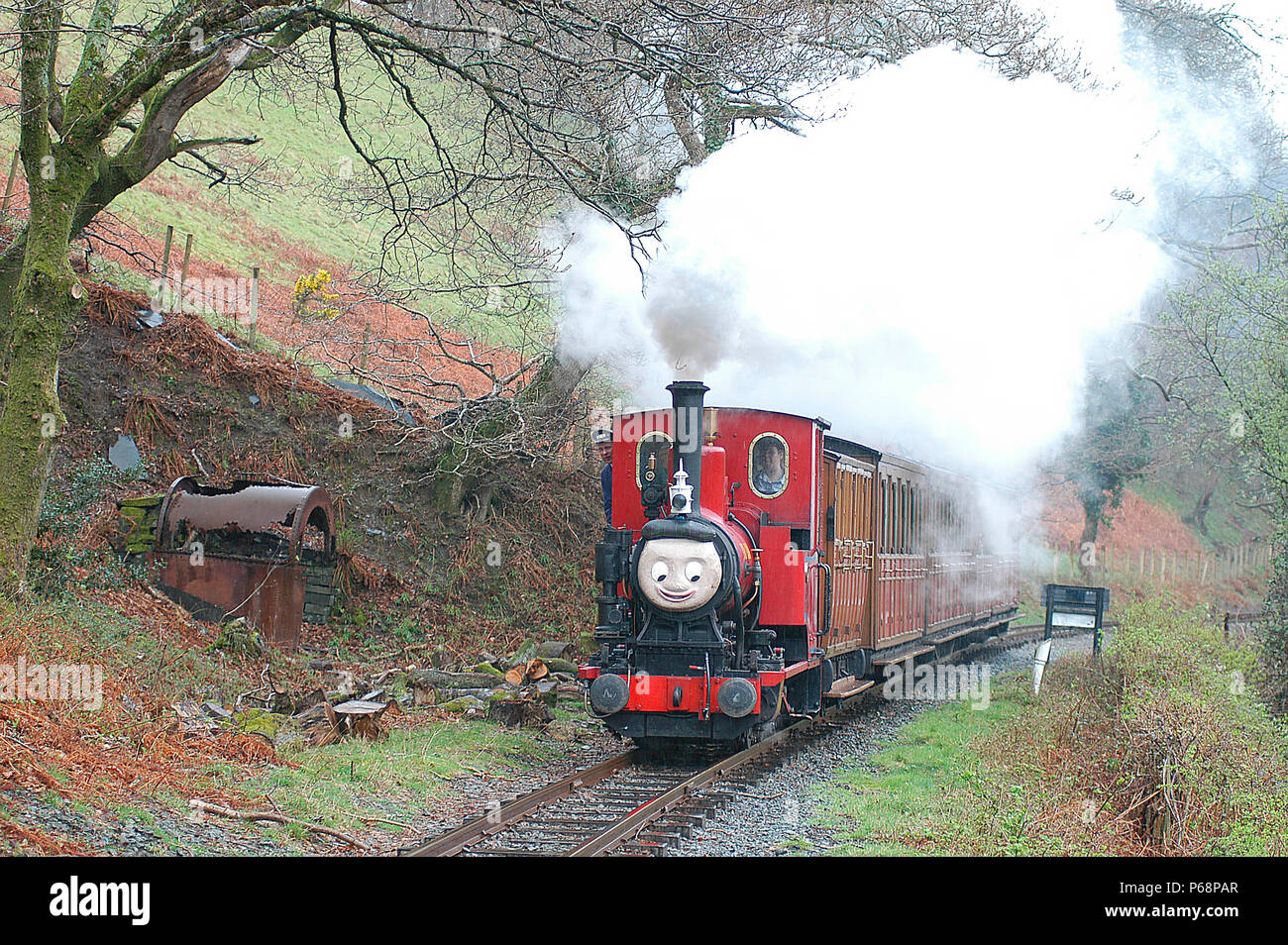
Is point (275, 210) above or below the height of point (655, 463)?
above

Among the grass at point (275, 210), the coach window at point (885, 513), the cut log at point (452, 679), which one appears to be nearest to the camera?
the cut log at point (452, 679)

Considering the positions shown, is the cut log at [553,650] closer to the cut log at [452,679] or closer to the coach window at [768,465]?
the cut log at [452,679]

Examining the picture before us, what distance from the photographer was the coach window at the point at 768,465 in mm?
9805

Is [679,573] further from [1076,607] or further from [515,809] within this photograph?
[1076,607]

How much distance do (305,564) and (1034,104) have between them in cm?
1053

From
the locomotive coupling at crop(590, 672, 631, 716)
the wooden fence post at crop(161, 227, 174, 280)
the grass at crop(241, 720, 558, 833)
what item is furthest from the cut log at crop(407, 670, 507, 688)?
the wooden fence post at crop(161, 227, 174, 280)

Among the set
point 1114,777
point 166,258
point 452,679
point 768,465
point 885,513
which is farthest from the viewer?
point 166,258

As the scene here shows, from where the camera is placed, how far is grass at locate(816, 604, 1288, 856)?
7078mm

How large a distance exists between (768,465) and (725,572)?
155cm

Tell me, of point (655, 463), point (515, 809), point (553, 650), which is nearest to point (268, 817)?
point (515, 809)

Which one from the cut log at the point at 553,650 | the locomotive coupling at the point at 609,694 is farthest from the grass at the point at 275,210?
the locomotive coupling at the point at 609,694

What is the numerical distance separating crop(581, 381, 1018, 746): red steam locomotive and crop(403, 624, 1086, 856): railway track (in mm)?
330

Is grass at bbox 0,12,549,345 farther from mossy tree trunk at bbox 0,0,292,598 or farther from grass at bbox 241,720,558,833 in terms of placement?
grass at bbox 241,720,558,833

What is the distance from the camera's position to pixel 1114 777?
8180 mm
